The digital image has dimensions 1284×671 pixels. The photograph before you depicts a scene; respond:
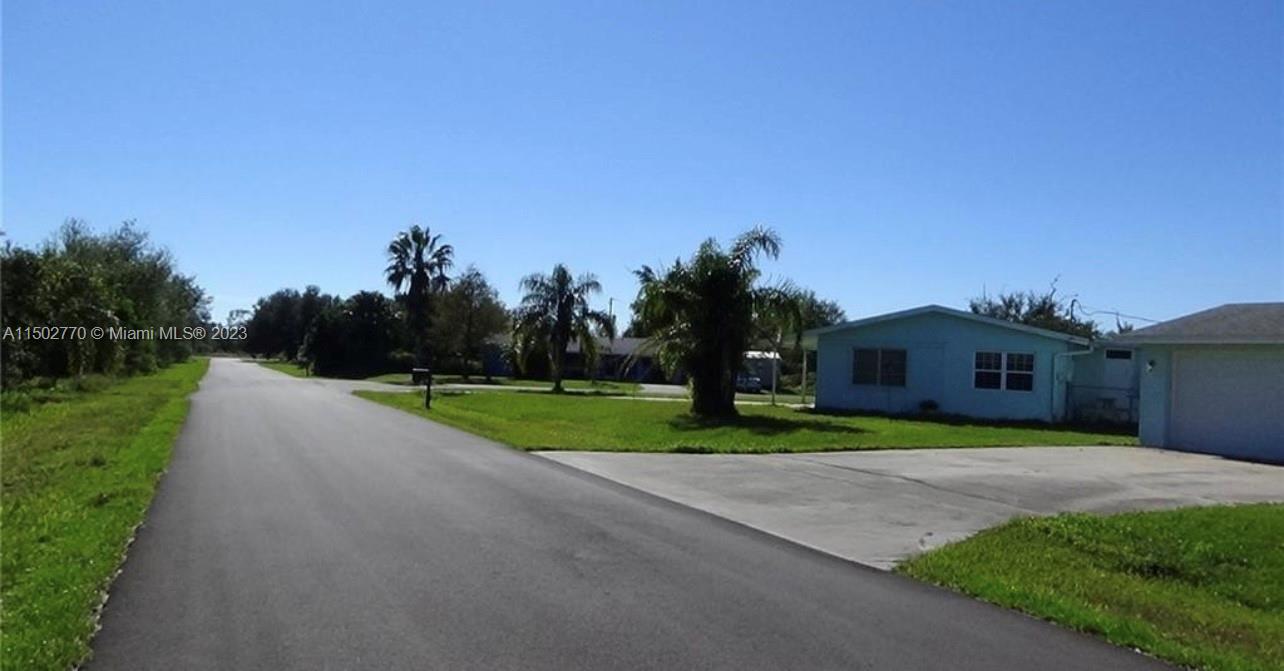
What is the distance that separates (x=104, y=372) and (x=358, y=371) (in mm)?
35707

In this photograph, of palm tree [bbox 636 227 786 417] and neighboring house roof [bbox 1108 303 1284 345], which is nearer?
neighboring house roof [bbox 1108 303 1284 345]

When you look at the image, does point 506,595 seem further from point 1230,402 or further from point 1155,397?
point 1155,397

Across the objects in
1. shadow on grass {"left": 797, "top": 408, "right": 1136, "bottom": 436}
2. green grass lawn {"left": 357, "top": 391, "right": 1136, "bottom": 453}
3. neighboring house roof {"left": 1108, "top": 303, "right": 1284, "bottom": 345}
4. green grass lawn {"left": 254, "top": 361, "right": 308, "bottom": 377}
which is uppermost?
neighboring house roof {"left": 1108, "top": 303, "right": 1284, "bottom": 345}

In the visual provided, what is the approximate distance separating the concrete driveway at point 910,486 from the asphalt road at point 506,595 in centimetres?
107

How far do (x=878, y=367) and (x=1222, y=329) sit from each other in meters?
14.2

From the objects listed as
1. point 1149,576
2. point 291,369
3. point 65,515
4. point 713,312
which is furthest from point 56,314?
point 291,369

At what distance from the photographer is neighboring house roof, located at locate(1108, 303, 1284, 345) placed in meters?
22.0

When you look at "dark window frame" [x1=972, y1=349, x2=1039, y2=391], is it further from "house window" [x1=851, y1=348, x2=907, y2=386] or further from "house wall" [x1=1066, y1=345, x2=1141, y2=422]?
"house window" [x1=851, y1=348, x2=907, y2=386]

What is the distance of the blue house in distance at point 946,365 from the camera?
33688 mm

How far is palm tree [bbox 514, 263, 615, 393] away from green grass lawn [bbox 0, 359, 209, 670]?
2727cm

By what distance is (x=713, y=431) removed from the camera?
26406 mm

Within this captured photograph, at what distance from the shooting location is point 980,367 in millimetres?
34688

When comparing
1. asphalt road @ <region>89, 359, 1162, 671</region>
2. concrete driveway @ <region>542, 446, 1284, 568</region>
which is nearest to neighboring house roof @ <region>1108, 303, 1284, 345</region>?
concrete driveway @ <region>542, 446, 1284, 568</region>

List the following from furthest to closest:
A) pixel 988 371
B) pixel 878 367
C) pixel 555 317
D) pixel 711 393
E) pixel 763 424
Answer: pixel 555 317 → pixel 878 367 → pixel 988 371 → pixel 711 393 → pixel 763 424
